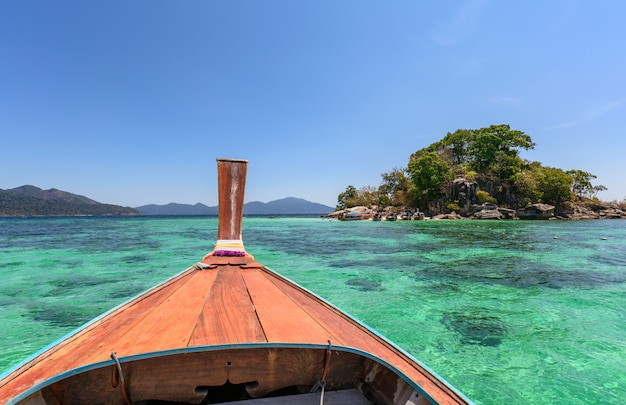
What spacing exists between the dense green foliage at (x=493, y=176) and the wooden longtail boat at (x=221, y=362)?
49.6 m

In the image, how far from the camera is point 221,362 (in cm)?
213

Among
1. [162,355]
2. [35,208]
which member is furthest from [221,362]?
[35,208]

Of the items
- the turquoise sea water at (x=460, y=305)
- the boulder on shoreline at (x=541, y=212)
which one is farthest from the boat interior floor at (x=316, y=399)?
the boulder on shoreline at (x=541, y=212)

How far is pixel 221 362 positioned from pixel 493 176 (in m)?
56.6

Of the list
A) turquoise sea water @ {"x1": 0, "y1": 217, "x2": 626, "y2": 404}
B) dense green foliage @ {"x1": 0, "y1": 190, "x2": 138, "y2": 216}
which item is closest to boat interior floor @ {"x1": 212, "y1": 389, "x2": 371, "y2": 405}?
turquoise sea water @ {"x1": 0, "y1": 217, "x2": 626, "y2": 404}

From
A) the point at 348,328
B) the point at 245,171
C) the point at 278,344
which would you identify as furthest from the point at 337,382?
the point at 245,171

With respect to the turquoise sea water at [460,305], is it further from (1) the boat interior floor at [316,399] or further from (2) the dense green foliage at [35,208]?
(2) the dense green foliage at [35,208]

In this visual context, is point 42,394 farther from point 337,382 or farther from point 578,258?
point 578,258

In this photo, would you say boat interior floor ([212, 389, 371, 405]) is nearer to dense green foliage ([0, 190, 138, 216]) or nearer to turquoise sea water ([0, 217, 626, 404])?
turquoise sea water ([0, 217, 626, 404])

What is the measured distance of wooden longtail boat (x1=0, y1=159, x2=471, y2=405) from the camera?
1.74m

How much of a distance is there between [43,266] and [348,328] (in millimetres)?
13923

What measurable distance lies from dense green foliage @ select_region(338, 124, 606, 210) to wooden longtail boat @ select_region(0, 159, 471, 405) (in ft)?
163

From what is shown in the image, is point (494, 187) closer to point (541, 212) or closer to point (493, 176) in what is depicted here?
point (493, 176)

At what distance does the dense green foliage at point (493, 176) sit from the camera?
47344mm
